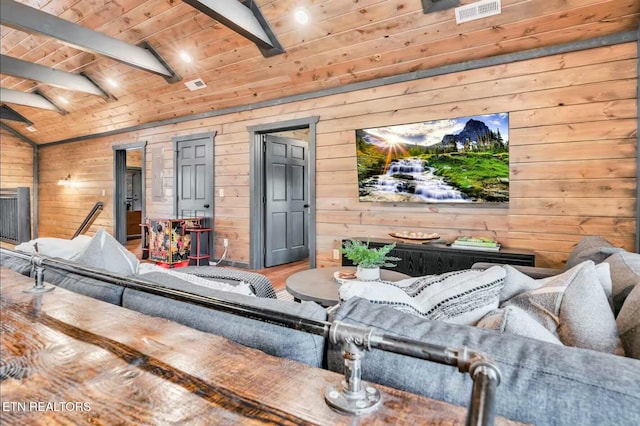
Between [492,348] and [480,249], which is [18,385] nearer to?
[492,348]

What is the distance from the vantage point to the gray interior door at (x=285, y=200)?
17.1 ft

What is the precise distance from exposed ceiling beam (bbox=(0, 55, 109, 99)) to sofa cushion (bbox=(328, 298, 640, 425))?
18.0 feet

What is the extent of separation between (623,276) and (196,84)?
16.1ft

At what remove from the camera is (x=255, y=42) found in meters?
3.64

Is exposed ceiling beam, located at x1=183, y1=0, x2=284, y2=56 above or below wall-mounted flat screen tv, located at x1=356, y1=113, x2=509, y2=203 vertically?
above

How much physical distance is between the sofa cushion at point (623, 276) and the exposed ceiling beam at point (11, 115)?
9967mm

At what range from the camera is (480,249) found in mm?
3107

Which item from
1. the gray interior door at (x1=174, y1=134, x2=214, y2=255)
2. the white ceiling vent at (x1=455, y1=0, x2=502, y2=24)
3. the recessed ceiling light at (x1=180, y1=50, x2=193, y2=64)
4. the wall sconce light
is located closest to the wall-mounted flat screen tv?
the white ceiling vent at (x1=455, y1=0, x2=502, y2=24)

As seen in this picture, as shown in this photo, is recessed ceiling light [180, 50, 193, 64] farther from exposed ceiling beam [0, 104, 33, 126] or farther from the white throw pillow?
exposed ceiling beam [0, 104, 33, 126]

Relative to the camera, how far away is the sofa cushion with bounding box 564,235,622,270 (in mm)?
1930

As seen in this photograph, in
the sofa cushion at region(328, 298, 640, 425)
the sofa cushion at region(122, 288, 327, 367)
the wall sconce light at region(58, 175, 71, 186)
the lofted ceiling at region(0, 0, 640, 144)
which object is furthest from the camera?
the wall sconce light at region(58, 175, 71, 186)

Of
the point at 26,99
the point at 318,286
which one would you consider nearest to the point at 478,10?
the point at 318,286

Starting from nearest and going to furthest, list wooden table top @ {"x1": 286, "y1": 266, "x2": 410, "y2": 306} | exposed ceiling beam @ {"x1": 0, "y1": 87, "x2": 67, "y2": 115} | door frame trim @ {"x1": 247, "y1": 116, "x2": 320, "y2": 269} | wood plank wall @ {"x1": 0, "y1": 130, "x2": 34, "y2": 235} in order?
1. wooden table top @ {"x1": 286, "y1": 266, "x2": 410, "y2": 306}
2. door frame trim @ {"x1": 247, "y1": 116, "x2": 320, "y2": 269}
3. exposed ceiling beam @ {"x1": 0, "y1": 87, "x2": 67, "y2": 115}
4. wood plank wall @ {"x1": 0, "y1": 130, "x2": 34, "y2": 235}

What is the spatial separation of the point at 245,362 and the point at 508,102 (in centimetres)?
347
